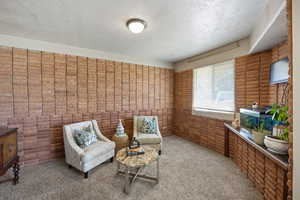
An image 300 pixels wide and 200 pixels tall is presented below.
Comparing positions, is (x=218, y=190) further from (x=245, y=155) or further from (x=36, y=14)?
(x=36, y=14)

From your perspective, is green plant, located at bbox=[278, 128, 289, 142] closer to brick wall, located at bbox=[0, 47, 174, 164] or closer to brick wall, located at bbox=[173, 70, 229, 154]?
brick wall, located at bbox=[173, 70, 229, 154]

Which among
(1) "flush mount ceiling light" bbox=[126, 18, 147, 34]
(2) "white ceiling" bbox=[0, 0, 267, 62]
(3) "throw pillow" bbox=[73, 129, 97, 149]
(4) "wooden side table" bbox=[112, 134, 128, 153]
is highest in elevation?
(2) "white ceiling" bbox=[0, 0, 267, 62]

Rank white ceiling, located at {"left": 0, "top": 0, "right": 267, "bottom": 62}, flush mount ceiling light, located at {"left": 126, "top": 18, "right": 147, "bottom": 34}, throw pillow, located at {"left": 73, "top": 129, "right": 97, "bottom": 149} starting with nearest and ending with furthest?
white ceiling, located at {"left": 0, "top": 0, "right": 267, "bottom": 62} < flush mount ceiling light, located at {"left": 126, "top": 18, "right": 147, "bottom": 34} < throw pillow, located at {"left": 73, "top": 129, "right": 97, "bottom": 149}

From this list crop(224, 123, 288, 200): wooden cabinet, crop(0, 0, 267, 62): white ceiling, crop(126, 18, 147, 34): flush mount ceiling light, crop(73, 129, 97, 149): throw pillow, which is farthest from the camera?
crop(73, 129, 97, 149): throw pillow

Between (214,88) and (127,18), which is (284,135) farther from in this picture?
(127,18)

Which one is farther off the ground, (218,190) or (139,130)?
(139,130)

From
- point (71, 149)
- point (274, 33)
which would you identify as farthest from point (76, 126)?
point (274, 33)

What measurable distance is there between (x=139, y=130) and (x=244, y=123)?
2.35m

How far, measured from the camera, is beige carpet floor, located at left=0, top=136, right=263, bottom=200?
182 cm

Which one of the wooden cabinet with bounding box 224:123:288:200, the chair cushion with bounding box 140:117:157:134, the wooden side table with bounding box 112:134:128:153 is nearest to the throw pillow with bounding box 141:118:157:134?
the chair cushion with bounding box 140:117:157:134

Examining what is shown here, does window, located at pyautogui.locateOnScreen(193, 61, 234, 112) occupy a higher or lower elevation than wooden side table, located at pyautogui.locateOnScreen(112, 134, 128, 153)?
higher

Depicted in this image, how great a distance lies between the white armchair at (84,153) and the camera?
2.19 metres

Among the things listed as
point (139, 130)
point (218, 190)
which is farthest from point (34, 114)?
point (218, 190)

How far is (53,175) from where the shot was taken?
90.0 inches
